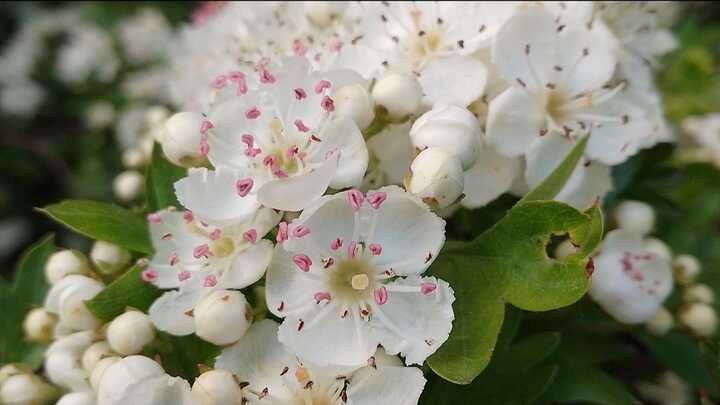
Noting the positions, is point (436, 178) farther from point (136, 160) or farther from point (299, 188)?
point (136, 160)

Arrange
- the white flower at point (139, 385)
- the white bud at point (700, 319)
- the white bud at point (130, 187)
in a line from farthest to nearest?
the white bud at point (130, 187), the white bud at point (700, 319), the white flower at point (139, 385)

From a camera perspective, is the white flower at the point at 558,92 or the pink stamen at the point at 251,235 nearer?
the pink stamen at the point at 251,235

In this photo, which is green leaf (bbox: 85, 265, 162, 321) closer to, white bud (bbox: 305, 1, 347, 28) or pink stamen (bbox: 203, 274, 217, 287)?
pink stamen (bbox: 203, 274, 217, 287)

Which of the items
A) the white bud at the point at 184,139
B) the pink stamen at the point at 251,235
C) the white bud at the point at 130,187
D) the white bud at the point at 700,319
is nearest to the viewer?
the pink stamen at the point at 251,235

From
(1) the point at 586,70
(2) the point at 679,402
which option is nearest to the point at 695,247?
(2) the point at 679,402

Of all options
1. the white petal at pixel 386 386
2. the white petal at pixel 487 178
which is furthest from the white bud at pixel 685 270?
the white petal at pixel 386 386

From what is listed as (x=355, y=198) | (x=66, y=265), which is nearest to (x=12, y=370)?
(x=66, y=265)

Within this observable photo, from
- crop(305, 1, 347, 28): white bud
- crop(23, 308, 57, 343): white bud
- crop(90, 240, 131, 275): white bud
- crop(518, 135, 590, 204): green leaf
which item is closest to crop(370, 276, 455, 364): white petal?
crop(518, 135, 590, 204): green leaf

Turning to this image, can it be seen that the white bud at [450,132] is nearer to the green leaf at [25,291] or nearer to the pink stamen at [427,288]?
the pink stamen at [427,288]
